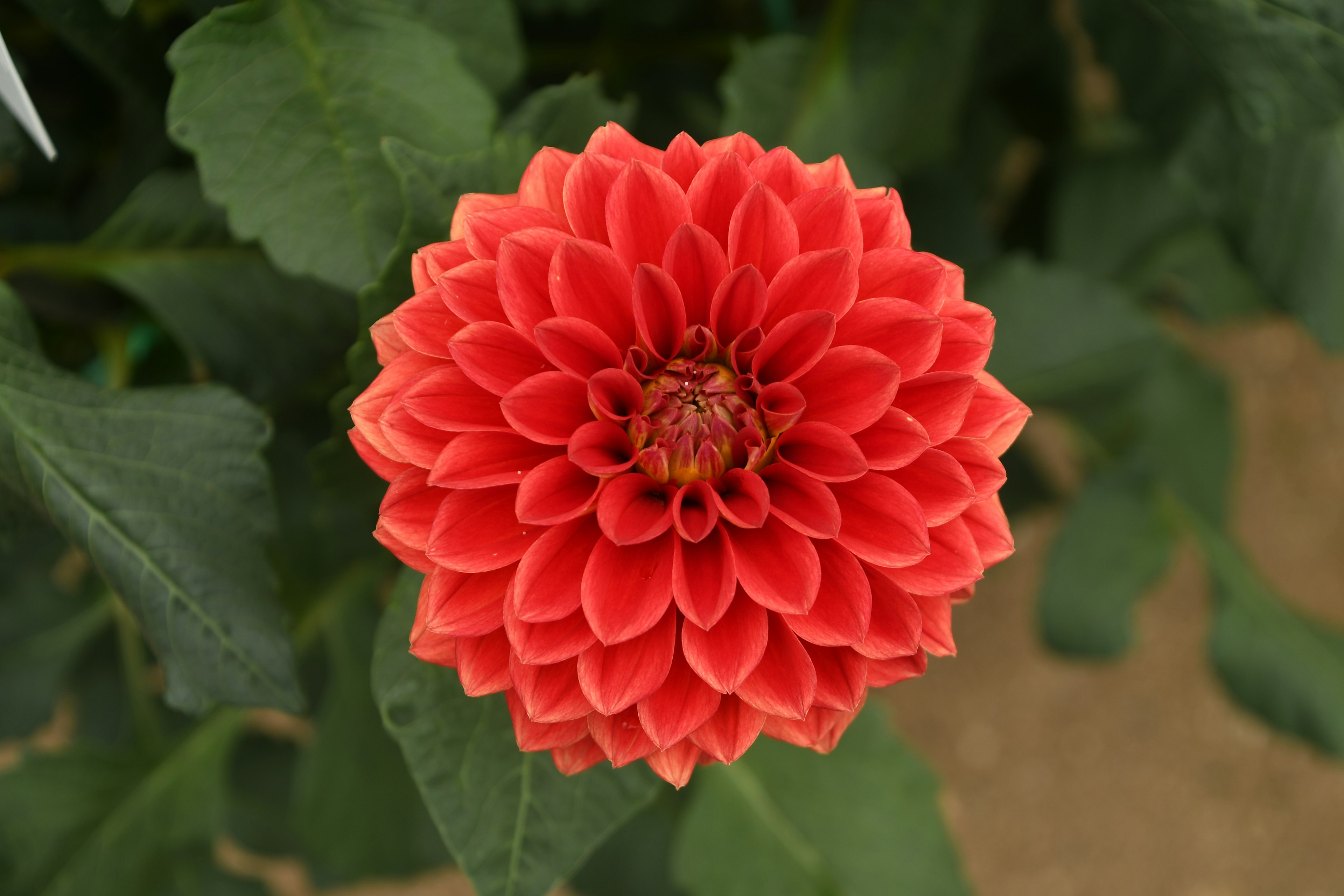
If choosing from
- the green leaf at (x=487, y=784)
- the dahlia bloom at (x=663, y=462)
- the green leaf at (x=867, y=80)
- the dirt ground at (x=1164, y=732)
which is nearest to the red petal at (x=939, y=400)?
the dahlia bloom at (x=663, y=462)

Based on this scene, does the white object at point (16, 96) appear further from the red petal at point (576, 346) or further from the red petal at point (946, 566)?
the red petal at point (946, 566)

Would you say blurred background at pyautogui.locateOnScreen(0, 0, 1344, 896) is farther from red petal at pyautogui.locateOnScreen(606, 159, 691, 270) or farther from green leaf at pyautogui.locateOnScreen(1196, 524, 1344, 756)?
red petal at pyautogui.locateOnScreen(606, 159, 691, 270)

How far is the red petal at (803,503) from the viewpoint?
34 centimetres

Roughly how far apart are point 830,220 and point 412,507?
192 mm

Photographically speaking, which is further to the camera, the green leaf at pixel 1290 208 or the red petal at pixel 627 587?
the green leaf at pixel 1290 208

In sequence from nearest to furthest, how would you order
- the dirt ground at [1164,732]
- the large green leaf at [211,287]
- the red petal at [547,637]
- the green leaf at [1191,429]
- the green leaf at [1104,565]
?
the red petal at [547,637] < the large green leaf at [211,287] < the green leaf at [1104,565] < the green leaf at [1191,429] < the dirt ground at [1164,732]

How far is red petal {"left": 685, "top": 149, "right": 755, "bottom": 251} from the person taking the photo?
0.36 m

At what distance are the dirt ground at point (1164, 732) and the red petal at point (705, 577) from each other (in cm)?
98

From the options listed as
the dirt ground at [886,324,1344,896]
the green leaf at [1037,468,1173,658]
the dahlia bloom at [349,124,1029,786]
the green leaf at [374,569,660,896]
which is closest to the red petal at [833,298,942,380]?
the dahlia bloom at [349,124,1029,786]

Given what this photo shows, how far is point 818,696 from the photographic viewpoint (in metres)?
0.35

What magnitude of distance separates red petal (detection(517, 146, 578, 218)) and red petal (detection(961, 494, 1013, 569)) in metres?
0.20

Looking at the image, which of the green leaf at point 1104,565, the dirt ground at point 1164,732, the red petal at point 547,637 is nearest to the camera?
the red petal at point 547,637

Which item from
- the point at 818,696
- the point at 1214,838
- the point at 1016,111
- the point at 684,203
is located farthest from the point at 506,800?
the point at 1214,838

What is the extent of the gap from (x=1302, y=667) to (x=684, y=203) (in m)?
0.72
